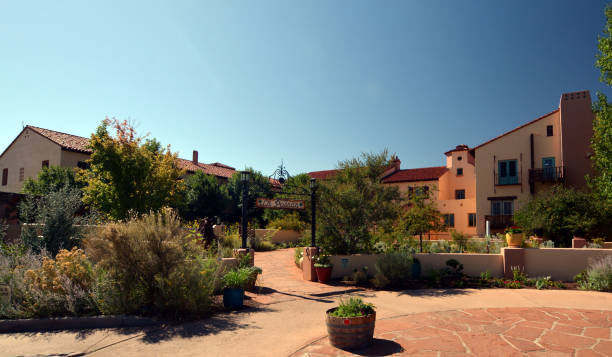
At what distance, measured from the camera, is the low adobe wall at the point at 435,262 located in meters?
12.9

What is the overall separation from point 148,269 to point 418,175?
33.6m

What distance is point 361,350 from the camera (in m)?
6.03

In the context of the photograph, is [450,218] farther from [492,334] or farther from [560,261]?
[492,334]

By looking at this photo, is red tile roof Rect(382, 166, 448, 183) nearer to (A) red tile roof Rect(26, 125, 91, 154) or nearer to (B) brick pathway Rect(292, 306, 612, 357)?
(A) red tile roof Rect(26, 125, 91, 154)

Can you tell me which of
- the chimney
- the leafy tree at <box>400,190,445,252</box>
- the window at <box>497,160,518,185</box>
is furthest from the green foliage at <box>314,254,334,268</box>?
the chimney

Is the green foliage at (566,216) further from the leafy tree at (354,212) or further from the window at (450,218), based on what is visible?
the window at (450,218)

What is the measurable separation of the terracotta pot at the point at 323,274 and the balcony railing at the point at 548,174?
19942mm

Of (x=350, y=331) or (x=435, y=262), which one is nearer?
(x=350, y=331)

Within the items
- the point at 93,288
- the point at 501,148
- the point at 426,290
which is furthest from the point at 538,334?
the point at 501,148

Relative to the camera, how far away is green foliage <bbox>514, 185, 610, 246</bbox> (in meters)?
16.1

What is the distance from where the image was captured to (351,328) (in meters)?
6.05

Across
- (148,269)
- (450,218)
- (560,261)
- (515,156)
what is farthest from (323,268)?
(450,218)

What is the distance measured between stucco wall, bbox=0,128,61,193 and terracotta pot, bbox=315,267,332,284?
24.2 metres

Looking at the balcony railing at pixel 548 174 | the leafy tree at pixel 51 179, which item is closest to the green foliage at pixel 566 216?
the balcony railing at pixel 548 174
